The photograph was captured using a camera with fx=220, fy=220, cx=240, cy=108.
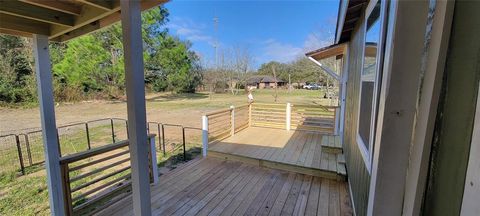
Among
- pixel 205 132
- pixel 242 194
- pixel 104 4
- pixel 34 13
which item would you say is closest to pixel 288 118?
pixel 205 132

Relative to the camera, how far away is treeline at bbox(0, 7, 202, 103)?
45.0ft

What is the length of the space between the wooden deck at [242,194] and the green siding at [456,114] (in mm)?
2221

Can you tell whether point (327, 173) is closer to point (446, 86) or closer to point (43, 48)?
point (446, 86)

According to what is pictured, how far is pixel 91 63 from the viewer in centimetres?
1523

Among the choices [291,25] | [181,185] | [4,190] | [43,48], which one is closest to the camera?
[43,48]

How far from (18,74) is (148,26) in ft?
28.9

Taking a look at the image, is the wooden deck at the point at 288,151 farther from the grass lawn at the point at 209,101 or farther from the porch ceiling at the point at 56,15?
the grass lawn at the point at 209,101

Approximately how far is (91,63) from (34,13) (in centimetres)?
1622

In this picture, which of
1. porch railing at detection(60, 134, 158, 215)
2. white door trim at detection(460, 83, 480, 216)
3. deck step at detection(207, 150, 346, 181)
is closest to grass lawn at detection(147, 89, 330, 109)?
deck step at detection(207, 150, 346, 181)

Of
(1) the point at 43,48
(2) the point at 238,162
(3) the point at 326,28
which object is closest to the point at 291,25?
(3) the point at 326,28

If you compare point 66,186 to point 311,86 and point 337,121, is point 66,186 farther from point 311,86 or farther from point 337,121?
point 311,86

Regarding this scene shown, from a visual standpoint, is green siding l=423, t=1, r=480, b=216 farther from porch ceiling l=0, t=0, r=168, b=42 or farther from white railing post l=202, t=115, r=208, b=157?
white railing post l=202, t=115, r=208, b=157

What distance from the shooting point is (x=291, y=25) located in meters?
24.9

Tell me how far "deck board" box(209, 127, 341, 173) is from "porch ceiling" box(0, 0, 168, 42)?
3093mm
